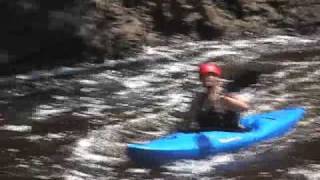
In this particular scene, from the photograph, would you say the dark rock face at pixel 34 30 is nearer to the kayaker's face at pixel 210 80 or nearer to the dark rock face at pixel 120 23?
the dark rock face at pixel 120 23

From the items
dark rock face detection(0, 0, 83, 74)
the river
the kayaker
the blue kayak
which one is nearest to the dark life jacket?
the kayaker

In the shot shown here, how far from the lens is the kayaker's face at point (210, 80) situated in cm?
680

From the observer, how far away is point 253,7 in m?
16.2

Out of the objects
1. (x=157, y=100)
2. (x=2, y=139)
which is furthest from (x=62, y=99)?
(x=2, y=139)

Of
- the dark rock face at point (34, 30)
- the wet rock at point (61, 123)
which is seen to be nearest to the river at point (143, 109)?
the wet rock at point (61, 123)

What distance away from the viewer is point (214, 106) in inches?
274

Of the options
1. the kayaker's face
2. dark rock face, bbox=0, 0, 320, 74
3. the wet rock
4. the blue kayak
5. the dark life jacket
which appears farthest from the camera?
dark rock face, bbox=0, 0, 320, 74

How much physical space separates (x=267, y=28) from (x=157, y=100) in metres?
7.03

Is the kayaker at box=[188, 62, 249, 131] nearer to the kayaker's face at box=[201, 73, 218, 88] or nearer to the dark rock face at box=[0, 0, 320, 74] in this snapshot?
the kayaker's face at box=[201, 73, 218, 88]

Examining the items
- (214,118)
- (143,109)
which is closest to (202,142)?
(214,118)

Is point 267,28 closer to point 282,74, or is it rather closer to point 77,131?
point 282,74

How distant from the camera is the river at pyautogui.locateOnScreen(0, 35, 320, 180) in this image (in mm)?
6609

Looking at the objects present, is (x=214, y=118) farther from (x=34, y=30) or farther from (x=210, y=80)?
(x=34, y=30)

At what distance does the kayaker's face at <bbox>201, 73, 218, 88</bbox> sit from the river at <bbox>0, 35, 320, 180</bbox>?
711 mm
